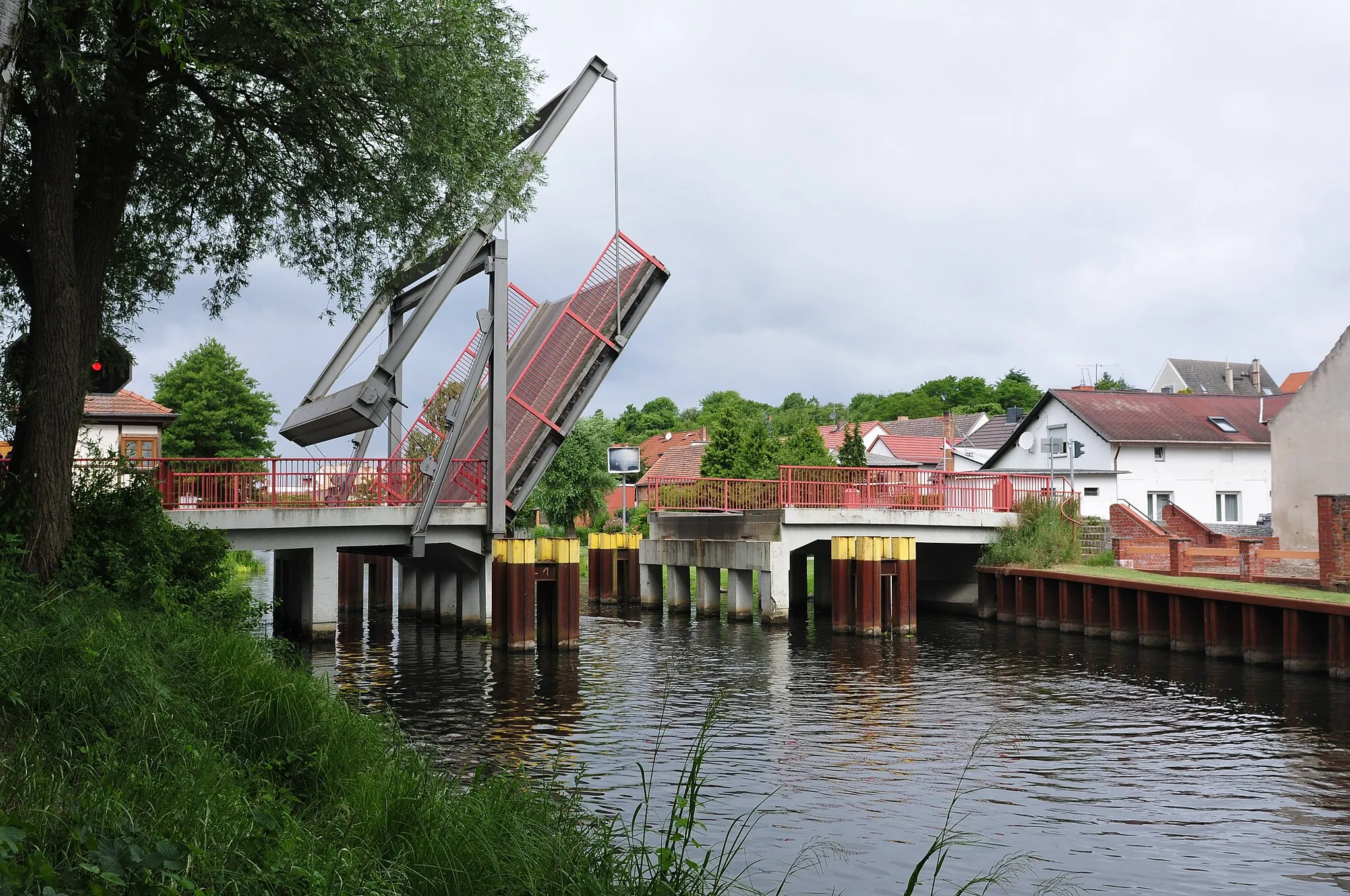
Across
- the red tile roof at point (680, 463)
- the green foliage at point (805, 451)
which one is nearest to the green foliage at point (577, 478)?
the green foliage at point (805, 451)

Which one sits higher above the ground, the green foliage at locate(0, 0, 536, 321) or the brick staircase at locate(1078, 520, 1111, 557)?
the green foliage at locate(0, 0, 536, 321)

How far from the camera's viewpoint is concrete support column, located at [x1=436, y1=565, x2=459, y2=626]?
22.7m

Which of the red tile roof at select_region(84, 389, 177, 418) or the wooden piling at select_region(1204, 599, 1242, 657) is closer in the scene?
the wooden piling at select_region(1204, 599, 1242, 657)

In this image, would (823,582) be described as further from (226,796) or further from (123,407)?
(226,796)

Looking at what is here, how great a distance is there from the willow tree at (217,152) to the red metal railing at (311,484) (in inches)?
181

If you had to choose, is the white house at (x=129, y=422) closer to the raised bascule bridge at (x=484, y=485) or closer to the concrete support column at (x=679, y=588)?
the raised bascule bridge at (x=484, y=485)

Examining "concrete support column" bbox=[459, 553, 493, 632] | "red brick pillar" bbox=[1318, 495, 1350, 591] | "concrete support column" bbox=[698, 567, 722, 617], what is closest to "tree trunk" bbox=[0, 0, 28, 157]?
"concrete support column" bbox=[459, 553, 493, 632]

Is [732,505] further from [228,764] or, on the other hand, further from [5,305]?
[228,764]

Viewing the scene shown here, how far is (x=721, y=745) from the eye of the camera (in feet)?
38.9

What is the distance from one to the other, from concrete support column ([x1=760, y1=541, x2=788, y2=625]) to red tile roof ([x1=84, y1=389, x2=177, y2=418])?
20482mm

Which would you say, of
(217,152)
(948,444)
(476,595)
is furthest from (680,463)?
(217,152)

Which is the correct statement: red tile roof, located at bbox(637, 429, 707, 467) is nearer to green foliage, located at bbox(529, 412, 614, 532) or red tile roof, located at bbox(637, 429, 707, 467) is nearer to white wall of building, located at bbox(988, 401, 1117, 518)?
green foliage, located at bbox(529, 412, 614, 532)

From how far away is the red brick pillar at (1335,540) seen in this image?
17.1 meters

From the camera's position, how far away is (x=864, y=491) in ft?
82.4
